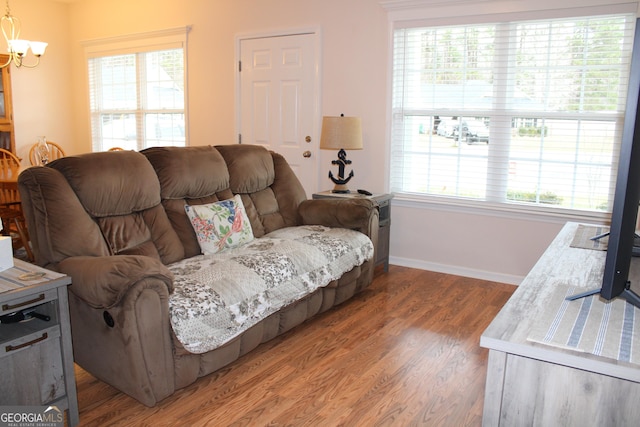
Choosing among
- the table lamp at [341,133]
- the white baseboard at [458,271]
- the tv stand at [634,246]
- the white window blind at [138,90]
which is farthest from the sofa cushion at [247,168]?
the white window blind at [138,90]

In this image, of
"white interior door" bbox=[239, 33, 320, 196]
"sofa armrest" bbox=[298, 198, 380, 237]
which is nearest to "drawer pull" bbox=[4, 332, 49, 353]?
"sofa armrest" bbox=[298, 198, 380, 237]

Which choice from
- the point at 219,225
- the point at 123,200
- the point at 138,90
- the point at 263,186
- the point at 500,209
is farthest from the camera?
the point at 138,90

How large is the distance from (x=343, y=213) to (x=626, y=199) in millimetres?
2375

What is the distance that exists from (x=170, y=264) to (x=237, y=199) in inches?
27.4

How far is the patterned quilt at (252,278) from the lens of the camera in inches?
87.8

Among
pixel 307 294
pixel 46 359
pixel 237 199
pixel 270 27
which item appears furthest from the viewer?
pixel 270 27

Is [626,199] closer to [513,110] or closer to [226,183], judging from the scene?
[226,183]

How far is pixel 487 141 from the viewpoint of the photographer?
13.2 ft

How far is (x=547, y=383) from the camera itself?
119 centimetres

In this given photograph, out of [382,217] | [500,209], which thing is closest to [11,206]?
[382,217]

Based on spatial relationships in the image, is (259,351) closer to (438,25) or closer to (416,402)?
(416,402)

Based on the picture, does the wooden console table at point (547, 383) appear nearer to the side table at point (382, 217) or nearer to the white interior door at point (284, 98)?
the side table at point (382, 217)

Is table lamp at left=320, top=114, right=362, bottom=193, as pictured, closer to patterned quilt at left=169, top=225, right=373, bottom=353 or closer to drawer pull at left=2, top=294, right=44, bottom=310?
patterned quilt at left=169, top=225, right=373, bottom=353

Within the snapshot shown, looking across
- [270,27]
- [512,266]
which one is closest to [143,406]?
[512,266]
